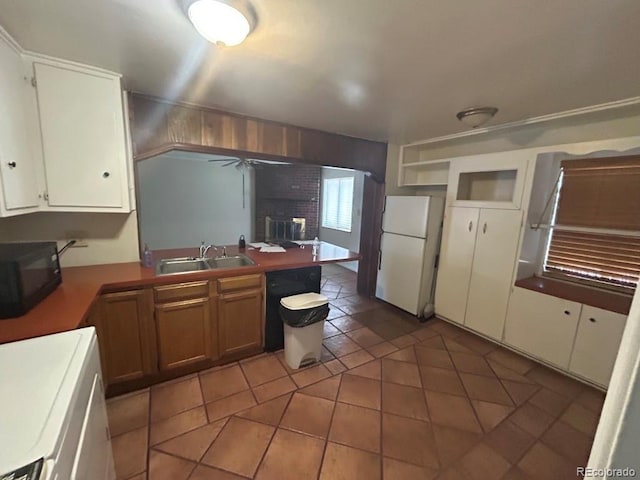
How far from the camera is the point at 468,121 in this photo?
230cm

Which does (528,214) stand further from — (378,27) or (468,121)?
(378,27)

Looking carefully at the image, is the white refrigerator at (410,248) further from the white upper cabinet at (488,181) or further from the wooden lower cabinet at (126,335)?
the wooden lower cabinet at (126,335)

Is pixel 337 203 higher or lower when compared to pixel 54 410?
higher

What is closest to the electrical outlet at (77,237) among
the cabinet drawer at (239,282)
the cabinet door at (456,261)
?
the cabinet drawer at (239,282)

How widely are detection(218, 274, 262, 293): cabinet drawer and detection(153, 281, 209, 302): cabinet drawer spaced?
114 millimetres

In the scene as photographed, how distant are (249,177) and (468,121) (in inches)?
185

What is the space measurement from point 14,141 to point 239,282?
5.05 feet

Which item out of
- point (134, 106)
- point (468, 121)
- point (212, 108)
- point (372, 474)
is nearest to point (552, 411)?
point (372, 474)

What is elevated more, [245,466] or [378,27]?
[378,27]

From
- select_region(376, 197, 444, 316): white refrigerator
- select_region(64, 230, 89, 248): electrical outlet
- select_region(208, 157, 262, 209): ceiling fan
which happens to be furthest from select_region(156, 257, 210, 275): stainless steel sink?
select_region(208, 157, 262, 209): ceiling fan

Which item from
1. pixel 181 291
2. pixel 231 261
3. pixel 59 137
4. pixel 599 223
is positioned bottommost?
pixel 181 291

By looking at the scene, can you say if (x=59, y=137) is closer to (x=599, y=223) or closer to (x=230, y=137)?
(x=230, y=137)

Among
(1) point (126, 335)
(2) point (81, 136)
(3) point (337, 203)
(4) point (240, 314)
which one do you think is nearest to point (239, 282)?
(4) point (240, 314)

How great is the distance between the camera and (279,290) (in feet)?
8.16
